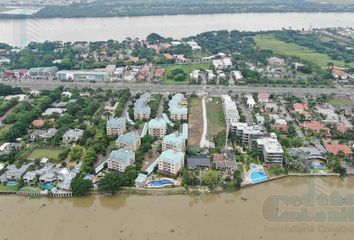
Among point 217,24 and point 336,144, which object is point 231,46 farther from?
point 336,144

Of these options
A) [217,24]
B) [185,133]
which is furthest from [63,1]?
[185,133]

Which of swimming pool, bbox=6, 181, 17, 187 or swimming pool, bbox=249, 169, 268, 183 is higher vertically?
swimming pool, bbox=249, 169, 268, 183

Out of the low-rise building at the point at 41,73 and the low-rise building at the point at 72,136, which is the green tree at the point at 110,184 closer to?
the low-rise building at the point at 72,136

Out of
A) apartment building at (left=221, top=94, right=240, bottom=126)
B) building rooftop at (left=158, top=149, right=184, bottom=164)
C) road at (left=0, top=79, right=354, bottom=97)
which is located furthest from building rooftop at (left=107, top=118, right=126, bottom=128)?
road at (left=0, top=79, right=354, bottom=97)

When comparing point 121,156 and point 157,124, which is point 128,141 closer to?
point 121,156

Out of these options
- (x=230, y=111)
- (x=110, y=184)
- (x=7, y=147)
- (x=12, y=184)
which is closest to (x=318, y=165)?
(x=230, y=111)

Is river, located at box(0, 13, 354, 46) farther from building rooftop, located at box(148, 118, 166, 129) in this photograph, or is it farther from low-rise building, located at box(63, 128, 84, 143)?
building rooftop, located at box(148, 118, 166, 129)
